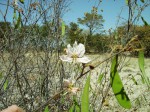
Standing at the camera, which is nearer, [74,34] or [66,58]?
[66,58]

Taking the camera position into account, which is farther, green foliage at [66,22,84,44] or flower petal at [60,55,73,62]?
green foliage at [66,22,84,44]

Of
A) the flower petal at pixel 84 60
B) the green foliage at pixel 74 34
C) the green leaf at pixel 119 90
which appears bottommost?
the green leaf at pixel 119 90

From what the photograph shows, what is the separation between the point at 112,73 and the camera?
0.72 meters

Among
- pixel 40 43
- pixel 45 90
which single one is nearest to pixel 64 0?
pixel 40 43

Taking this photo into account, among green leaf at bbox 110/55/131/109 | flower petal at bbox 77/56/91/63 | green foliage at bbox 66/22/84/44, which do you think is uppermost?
green foliage at bbox 66/22/84/44

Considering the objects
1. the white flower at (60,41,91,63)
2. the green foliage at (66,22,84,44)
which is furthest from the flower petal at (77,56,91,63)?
the green foliage at (66,22,84,44)

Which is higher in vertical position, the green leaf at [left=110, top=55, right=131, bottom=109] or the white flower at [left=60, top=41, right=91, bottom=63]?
the white flower at [left=60, top=41, right=91, bottom=63]

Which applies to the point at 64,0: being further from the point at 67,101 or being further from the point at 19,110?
the point at 19,110

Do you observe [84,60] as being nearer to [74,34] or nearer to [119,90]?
[119,90]

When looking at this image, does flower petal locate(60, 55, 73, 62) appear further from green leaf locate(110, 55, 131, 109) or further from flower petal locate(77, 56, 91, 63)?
green leaf locate(110, 55, 131, 109)

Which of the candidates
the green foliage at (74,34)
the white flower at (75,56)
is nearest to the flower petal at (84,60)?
the white flower at (75,56)

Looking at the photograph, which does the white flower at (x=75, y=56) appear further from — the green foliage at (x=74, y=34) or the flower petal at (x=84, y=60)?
the green foliage at (x=74, y=34)

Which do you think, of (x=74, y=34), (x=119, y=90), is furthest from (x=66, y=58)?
(x=74, y=34)

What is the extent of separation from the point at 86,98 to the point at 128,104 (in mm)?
128
